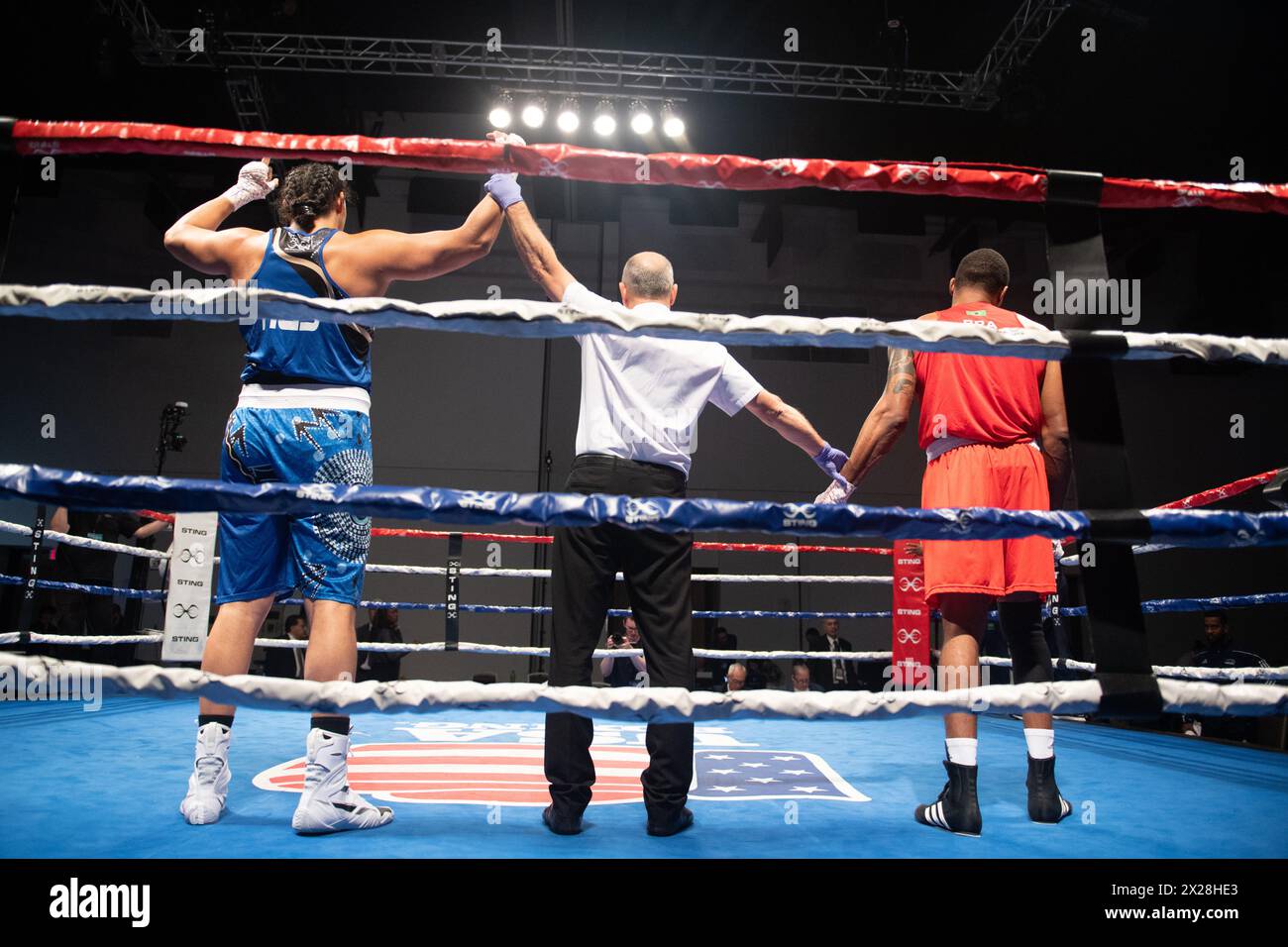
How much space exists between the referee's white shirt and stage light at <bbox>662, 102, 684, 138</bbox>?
5832 mm

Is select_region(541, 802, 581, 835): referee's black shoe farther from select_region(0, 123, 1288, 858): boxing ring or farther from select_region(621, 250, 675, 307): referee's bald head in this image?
select_region(621, 250, 675, 307): referee's bald head

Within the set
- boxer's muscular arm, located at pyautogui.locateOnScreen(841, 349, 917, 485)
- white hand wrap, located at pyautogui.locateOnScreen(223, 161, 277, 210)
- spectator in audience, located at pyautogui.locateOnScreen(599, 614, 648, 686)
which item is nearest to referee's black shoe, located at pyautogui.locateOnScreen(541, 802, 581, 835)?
boxer's muscular arm, located at pyautogui.locateOnScreen(841, 349, 917, 485)

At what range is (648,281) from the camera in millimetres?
1949

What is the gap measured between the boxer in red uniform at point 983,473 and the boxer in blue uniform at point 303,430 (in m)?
0.99

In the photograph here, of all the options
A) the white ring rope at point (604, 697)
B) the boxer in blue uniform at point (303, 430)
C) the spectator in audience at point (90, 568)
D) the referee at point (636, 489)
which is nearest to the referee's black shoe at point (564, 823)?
the referee at point (636, 489)

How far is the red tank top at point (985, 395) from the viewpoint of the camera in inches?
72.2

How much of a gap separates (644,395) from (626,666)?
360cm

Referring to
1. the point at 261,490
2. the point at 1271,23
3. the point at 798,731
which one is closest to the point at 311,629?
the point at 261,490

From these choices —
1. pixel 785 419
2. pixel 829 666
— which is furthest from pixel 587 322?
pixel 829 666

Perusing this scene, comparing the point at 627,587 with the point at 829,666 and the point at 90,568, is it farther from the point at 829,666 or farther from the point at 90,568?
the point at 829,666

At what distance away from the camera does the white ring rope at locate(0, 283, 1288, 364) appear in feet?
3.70
